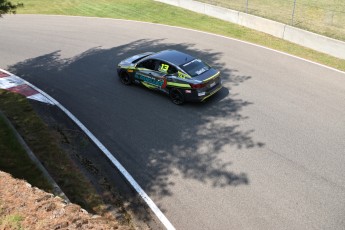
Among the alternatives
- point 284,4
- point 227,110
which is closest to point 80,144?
point 227,110

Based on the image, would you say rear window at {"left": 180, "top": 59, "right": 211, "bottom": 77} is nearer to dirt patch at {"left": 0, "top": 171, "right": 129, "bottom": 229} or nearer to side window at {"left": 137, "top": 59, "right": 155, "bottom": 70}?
side window at {"left": 137, "top": 59, "right": 155, "bottom": 70}

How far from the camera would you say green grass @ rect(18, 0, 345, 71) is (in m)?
16.9

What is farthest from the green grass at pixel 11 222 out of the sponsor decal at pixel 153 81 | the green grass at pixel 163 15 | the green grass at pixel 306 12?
the green grass at pixel 306 12

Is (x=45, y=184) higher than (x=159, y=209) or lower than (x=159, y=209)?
higher

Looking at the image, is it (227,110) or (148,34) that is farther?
(148,34)

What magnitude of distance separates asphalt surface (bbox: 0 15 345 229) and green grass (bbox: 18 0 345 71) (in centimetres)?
119

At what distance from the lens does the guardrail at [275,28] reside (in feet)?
52.4

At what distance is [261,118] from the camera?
36.1 ft

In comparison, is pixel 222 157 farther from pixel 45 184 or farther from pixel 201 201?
pixel 45 184

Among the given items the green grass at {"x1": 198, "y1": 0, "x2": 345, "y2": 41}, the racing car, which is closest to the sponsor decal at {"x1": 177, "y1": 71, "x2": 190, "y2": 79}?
the racing car

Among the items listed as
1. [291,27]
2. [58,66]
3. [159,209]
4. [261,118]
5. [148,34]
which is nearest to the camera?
[159,209]

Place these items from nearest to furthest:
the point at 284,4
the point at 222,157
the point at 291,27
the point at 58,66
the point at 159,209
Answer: the point at 159,209 < the point at 222,157 < the point at 58,66 < the point at 291,27 < the point at 284,4

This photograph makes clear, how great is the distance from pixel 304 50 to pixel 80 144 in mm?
12072

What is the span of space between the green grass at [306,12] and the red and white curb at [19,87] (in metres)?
13.6
